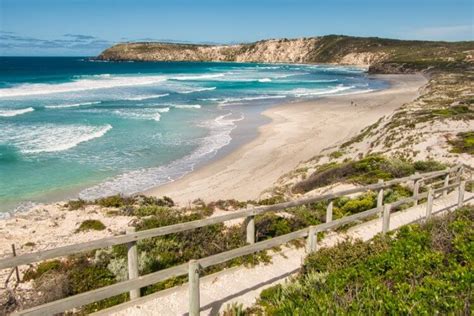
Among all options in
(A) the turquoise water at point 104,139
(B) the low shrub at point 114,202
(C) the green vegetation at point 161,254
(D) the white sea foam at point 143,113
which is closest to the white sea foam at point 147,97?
(A) the turquoise water at point 104,139

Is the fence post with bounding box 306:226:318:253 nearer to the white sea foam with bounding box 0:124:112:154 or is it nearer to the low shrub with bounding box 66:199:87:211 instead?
the low shrub with bounding box 66:199:87:211

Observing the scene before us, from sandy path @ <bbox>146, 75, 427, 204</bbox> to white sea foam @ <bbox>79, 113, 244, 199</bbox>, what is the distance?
0.69 m

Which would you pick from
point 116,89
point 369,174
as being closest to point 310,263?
point 369,174

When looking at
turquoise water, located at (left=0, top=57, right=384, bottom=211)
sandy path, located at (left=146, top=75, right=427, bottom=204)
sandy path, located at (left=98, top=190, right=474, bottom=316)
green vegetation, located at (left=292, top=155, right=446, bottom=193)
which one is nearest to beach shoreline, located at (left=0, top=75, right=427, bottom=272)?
sandy path, located at (left=146, top=75, right=427, bottom=204)

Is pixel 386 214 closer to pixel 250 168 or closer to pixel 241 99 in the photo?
pixel 250 168

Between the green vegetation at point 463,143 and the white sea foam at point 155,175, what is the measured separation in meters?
11.4

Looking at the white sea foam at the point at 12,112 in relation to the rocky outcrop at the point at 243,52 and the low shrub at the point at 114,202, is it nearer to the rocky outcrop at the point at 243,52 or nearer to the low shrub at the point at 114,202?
the low shrub at the point at 114,202

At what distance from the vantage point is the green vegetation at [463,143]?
17.3 m

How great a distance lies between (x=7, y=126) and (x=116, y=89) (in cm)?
3020

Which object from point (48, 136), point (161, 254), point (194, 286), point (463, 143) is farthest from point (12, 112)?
point (194, 286)

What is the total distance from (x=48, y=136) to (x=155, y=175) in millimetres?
11039

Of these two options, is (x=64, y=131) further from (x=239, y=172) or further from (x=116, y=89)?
(x=116, y=89)

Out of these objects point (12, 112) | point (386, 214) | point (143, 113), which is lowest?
point (143, 113)

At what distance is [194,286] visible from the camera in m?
4.90
